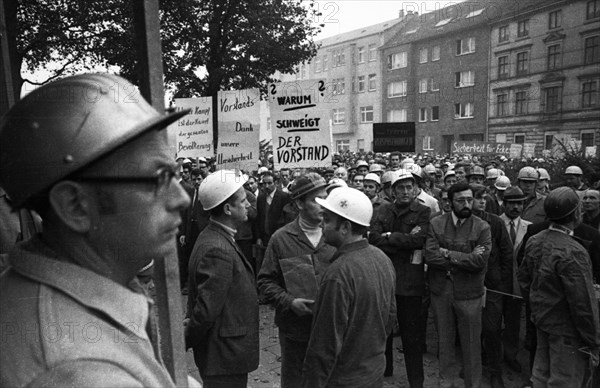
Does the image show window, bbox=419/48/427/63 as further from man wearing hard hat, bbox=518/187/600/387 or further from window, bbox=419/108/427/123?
man wearing hard hat, bbox=518/187/600/387

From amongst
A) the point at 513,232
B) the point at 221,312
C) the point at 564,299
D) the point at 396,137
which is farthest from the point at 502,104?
the point at 221,312

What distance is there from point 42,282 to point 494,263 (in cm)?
525

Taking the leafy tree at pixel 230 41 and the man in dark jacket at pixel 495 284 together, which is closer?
the man in dark jacket at pixel 495 284

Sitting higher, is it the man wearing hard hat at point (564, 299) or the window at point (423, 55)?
the window at point (423, 55)

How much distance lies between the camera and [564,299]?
13.6 ft

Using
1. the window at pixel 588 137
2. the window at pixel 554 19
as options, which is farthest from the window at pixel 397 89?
the window at pixel 588 137

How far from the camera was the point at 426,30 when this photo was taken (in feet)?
165

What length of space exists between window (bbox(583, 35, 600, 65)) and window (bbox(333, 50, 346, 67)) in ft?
89.6

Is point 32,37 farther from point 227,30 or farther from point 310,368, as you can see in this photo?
point 227,30

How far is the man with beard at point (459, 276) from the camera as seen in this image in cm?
493

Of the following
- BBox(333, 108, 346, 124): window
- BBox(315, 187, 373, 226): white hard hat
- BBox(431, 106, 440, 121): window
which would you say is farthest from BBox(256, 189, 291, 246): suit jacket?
BBox(333, 108, 346, 124): window

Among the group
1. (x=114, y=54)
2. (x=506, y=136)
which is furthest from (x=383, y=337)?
(x=506, y=136)

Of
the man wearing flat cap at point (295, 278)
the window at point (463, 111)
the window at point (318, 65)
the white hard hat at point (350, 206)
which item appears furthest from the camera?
the window at point (318, 65)

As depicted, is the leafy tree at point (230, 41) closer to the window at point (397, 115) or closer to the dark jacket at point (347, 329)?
the dark jacket at point (347, 329)
